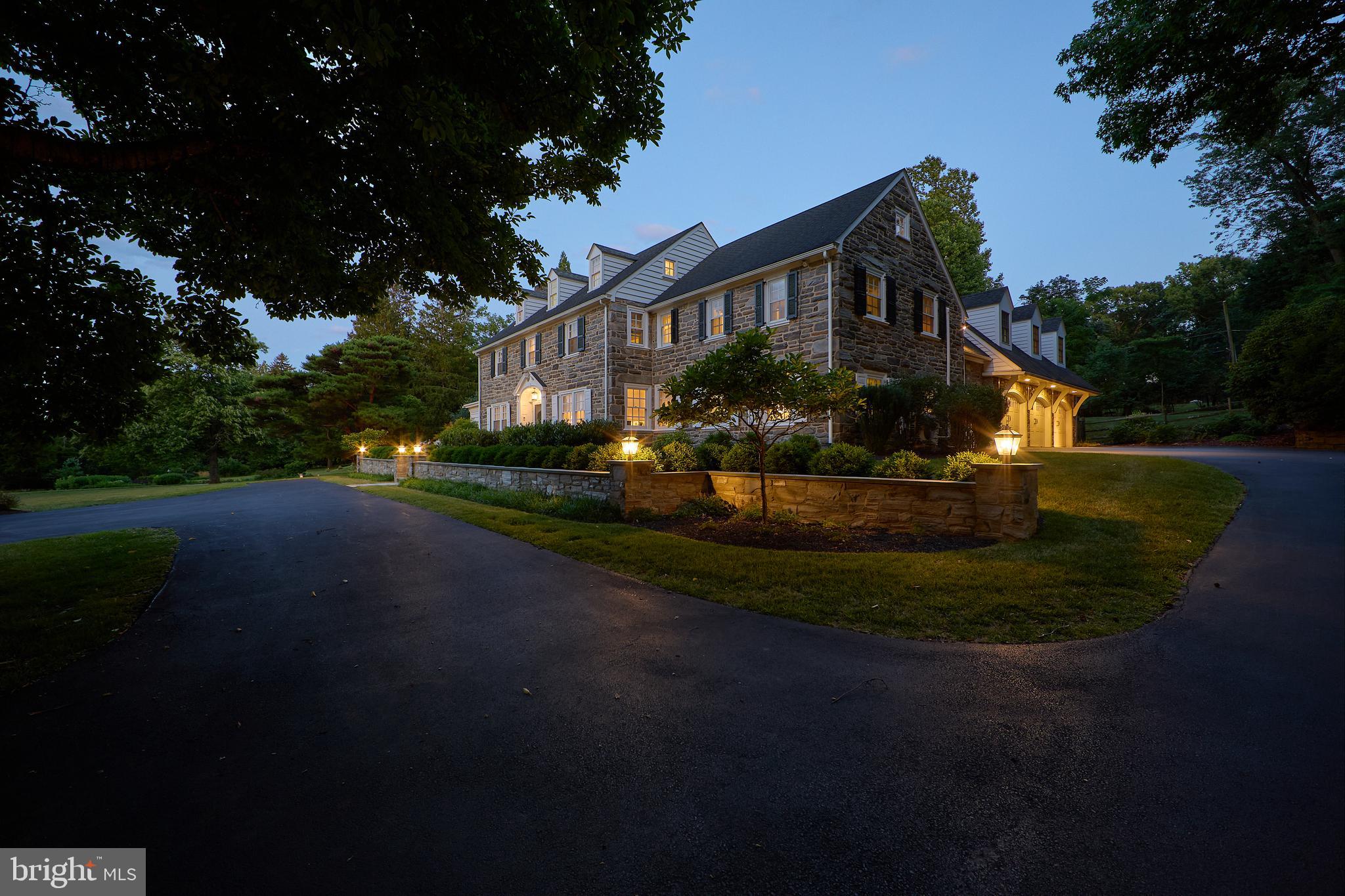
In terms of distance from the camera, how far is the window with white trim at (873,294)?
14102 mm

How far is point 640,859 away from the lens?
71.5 inches

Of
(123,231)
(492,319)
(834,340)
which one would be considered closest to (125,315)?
(123,231)

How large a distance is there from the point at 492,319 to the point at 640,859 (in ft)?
139

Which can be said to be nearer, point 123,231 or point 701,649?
point 701,649

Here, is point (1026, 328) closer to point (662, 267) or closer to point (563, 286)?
point (662, 267)

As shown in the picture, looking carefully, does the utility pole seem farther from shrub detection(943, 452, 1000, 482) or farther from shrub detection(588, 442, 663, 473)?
shrub detection(588, 442, 663, 473)

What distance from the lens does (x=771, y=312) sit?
14.4 m

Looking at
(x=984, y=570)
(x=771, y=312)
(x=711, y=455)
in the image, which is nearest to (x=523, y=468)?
(x=711, y=455)

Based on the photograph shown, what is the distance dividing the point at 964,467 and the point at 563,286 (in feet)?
69.0

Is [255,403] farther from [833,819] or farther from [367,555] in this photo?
[833,819]

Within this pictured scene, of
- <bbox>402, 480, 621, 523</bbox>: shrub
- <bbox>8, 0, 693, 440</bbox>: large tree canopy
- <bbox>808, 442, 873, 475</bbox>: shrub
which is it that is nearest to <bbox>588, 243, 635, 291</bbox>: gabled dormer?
<bbox>402, 480, 621, 523</bbox>: shrub

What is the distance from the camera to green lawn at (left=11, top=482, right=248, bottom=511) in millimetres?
15812

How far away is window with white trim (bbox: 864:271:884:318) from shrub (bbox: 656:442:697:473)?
24.4 ft

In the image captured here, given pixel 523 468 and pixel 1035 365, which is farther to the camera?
pixel 1035 365
